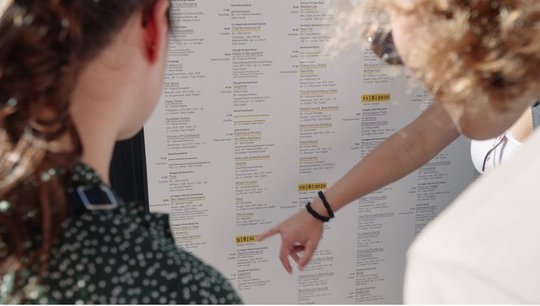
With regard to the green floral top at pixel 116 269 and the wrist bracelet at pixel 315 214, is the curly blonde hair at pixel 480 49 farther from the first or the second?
the wrist bracelet at pixel 315 214

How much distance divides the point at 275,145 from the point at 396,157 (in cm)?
39

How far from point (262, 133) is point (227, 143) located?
0.11 metres

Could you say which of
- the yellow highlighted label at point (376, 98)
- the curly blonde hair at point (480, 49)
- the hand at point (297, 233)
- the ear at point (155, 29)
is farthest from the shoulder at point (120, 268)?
the yellow highlighted label at point (376, 98)

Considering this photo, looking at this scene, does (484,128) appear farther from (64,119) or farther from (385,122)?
(64,119)

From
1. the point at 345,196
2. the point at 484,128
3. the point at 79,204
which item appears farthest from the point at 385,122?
the point at 79,204

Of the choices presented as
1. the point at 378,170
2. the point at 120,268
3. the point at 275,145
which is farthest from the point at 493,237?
the point at 275,145

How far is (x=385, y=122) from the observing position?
1.86m

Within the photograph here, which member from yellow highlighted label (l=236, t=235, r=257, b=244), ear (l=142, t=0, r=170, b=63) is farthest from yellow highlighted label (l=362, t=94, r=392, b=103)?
ear (l=142, t=0, r=170, b=63)

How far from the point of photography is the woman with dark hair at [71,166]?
2.26 ft

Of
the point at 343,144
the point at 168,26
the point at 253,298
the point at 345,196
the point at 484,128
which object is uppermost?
the point at 168,26

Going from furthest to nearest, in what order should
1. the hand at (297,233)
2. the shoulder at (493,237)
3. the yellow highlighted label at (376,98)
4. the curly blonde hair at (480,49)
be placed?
the yellow highlighted label at (376,98) → the hand at (297,233) → the curly blonde hair at (480,49) → the shoulder at (493,237)

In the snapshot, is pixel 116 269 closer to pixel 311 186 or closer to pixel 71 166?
pixel 71 166

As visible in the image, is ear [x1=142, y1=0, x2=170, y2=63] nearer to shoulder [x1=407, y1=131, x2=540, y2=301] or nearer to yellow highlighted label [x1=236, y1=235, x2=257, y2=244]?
shoulder [x1=407, y1=131, x2=540, y2=301]

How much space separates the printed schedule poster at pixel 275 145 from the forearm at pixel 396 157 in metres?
0.22
